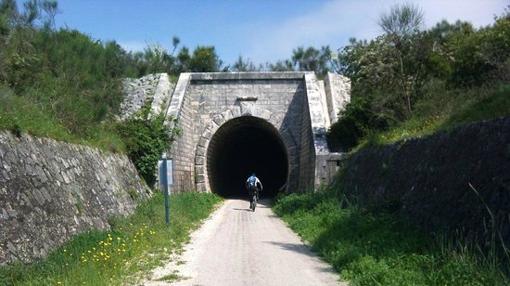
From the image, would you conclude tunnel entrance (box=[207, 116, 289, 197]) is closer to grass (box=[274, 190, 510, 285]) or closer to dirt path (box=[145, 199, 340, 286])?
dirt path (box=[145, 199, 340, 286])

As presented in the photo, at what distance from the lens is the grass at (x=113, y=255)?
271 inches

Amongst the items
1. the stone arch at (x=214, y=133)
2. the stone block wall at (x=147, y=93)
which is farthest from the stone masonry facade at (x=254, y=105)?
the stone block wall at (x=147, y=93)

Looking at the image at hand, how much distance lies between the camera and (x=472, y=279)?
5863 mm

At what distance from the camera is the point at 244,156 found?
36.2 m

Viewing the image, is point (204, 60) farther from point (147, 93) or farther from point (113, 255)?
point (113, 255)

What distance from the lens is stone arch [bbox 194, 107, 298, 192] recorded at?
23.2 meters

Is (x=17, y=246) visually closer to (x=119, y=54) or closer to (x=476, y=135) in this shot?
(x=476, y=135)

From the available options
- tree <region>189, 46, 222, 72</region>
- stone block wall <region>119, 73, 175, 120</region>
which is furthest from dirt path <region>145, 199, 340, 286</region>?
tree <region>189, 46, 222, 72</region>

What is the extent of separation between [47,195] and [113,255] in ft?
6.24

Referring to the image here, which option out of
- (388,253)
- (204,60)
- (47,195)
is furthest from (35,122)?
(204,60)

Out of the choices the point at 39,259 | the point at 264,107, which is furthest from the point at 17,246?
the point at 264,107

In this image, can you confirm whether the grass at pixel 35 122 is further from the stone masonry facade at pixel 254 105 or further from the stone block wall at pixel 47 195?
the stone masonry facade at pixel 254 105

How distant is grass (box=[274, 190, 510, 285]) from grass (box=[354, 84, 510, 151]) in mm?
2203

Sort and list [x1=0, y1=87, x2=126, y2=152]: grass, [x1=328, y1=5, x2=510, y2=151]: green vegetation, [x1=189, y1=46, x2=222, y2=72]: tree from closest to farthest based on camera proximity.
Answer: [x1=0, y1=87, x2=126, y2=152]: grass < [x1=328, y1=5, x2=510, y2=151]: green vegetation < [x1=189, y1=46, x2=222, y2=72]: tree
